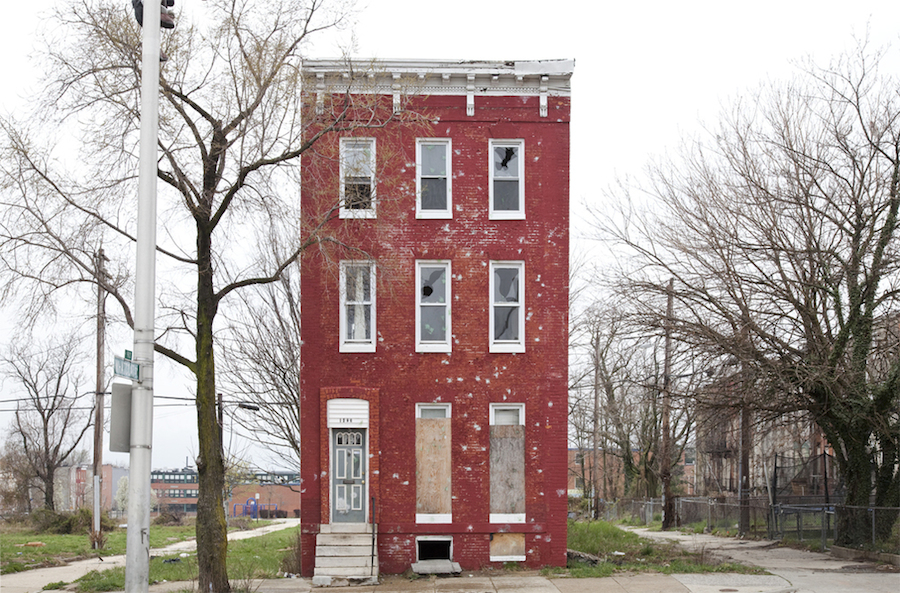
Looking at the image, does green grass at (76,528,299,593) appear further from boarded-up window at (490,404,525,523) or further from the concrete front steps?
boarded-up window at (490,404,525,523)

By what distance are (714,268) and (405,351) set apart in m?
7.86

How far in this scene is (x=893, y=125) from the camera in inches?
788

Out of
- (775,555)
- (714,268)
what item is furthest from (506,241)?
(775,555)

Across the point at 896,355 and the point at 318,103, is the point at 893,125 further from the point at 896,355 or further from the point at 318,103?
the point at 318,103

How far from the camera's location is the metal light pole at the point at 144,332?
30.4 feet

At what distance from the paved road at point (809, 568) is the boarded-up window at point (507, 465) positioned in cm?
504

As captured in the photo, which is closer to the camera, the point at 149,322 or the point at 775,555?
the point at 149,322

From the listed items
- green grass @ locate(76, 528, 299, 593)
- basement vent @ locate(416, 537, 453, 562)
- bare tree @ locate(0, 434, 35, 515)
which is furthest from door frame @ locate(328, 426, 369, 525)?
bare tree @ locate(0, 434, 35, 515)

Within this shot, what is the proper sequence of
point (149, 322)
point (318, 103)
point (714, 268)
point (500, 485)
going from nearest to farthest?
point (149, 322), point (318, 103), point (500, 485), point (714, 268)

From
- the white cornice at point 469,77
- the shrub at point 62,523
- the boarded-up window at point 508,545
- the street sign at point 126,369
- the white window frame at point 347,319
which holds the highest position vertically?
the white cornice at point 469,77

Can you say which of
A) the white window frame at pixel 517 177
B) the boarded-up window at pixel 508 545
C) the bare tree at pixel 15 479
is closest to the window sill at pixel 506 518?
the boarded-up window at pixel 508 545

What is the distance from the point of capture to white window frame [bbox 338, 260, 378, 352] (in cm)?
1972

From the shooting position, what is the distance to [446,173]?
2036 centimetres

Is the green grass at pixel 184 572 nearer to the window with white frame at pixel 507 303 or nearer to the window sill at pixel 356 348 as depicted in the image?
the window sill at pixel 356 348
